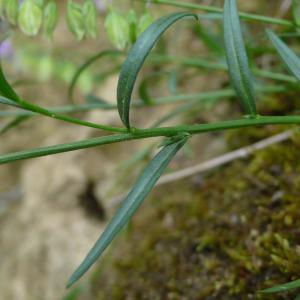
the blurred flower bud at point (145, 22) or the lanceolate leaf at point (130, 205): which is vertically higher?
the blurred flower bud at point (145, 22)

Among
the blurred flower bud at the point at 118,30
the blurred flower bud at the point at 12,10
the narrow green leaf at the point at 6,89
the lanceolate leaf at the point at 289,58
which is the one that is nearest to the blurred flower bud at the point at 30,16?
the blurred flower bud at the point at 12,10

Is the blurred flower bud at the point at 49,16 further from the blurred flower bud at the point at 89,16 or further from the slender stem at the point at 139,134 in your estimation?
the slender stem at the point at 139,134

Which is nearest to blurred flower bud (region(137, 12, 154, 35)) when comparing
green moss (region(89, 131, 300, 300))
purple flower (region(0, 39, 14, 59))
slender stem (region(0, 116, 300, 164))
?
slender stem (region(0, 116, 300, 164))

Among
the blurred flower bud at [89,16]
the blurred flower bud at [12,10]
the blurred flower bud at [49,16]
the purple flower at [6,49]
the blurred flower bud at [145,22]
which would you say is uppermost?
the blurred flower bud at [12,10]

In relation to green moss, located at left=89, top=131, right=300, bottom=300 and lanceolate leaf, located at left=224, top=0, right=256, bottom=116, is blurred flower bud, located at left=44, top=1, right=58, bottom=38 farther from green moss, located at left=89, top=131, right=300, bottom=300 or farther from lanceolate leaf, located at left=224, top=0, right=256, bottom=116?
green moss, located at left=89, top=131, right=300, bottom=300

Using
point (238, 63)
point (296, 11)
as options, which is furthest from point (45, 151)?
point (296, 11)

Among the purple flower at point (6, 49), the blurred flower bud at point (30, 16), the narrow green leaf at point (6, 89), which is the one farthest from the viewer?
the purple flower at point (6, 49)

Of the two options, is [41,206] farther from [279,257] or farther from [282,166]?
[279,257]
